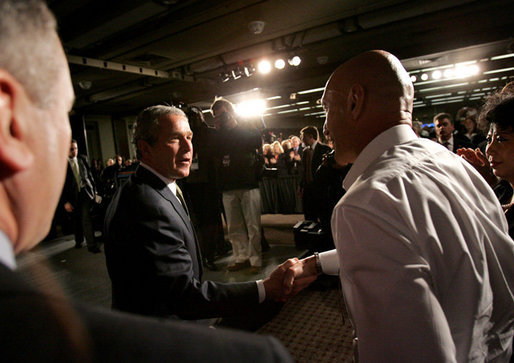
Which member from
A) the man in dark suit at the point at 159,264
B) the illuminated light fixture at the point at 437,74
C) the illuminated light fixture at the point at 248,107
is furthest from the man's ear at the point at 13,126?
the illuminated light fixture at the point at 248,107

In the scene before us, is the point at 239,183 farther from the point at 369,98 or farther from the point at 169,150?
the point at 369,98

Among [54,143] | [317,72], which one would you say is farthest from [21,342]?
[317,72]

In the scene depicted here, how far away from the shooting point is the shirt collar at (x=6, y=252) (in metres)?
0.34

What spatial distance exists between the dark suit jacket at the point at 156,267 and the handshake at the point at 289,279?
0.08 meters

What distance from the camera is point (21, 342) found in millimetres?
262

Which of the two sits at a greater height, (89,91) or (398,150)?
(89,91)

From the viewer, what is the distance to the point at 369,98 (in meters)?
1.00

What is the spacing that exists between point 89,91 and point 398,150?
33.6ft

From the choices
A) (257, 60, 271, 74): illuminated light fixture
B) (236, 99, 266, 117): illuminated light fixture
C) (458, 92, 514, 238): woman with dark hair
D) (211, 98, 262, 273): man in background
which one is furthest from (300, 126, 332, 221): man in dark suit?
(236, 99, 266, 117): illuminated light fixture

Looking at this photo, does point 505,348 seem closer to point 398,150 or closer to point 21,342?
point 398,150

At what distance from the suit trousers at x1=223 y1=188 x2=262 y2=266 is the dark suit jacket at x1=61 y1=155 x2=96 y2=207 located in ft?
9.07

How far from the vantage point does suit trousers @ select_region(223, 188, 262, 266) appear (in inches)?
148

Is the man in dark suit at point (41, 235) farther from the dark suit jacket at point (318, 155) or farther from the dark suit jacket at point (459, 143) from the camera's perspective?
the dark suit jacket at point (459, 143)

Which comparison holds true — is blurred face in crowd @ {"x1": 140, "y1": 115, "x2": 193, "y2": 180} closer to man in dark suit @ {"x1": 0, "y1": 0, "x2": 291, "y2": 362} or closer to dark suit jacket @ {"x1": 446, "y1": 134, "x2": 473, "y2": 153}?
man in dark suit @ {"x1": 0, "y1": 0, "x2": 291, "y2": 362}
